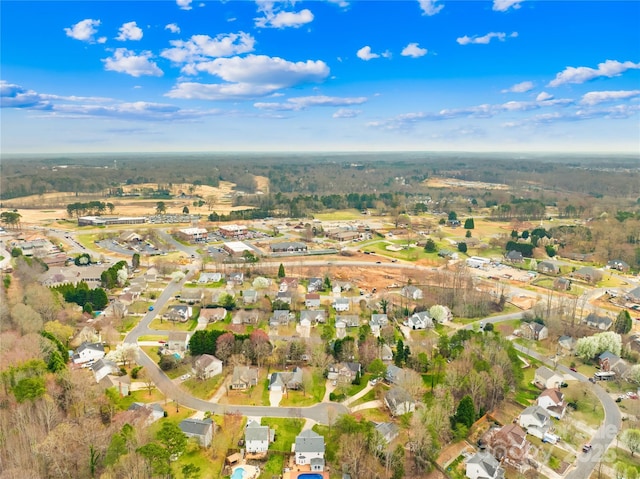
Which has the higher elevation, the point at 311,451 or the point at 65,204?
the point at 65,204

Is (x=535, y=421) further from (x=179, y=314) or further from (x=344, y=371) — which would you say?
(x=179, y=314)

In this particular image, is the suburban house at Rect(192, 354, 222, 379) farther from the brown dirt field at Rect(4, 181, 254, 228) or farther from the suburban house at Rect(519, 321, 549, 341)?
the brown dirt field at Rect(4, 181, 254, 228)

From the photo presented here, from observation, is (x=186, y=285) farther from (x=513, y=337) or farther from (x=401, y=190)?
(x=401, y=190)

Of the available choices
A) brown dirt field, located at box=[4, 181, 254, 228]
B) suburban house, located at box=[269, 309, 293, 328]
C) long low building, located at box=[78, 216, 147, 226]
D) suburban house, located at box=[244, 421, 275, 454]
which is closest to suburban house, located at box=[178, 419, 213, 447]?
suburban house, located at box=[244, 421, 275, 454]

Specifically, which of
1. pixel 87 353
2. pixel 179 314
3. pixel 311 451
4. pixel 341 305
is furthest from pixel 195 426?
pixel 341 305

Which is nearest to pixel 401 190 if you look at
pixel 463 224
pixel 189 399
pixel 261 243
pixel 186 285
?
pixel 463 224

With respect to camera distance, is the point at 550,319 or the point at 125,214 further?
the point at 125,214

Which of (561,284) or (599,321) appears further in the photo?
(561,284)
